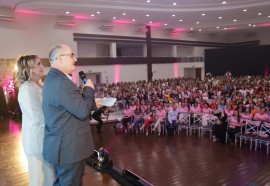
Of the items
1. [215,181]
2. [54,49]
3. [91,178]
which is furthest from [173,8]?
[54,49]

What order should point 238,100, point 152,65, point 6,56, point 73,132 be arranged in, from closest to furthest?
1. point 73,132
2. point 238,100
3. point 6,56
4. point 152,65

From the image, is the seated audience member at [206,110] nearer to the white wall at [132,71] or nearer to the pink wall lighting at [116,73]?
the white wall at [132,71]

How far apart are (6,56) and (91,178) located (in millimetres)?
13830

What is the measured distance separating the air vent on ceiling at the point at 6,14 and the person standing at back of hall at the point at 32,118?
1440 cm

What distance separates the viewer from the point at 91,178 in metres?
3.95

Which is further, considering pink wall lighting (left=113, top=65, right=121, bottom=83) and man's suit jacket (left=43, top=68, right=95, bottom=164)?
pink wall lighting (left=113, top=65, right=121, bottom=83)

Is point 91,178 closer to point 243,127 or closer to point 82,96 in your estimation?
point 82,96

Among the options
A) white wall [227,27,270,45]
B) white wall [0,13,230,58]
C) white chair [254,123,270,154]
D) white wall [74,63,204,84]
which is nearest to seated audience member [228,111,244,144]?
white chair [254,123,270,154]

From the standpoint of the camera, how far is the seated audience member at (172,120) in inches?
353

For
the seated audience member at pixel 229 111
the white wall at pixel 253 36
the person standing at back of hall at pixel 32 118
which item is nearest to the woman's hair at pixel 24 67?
the person standing at back of hall at pixel 32 118

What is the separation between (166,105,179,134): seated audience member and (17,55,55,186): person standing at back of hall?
6994 mm

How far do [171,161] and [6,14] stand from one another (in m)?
13.3

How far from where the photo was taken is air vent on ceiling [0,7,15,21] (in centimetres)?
1441

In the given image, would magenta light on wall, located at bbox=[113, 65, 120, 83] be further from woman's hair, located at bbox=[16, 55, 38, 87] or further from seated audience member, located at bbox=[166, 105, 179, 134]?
woman's hair, located at bbox=[16, 55, 38, 87]
